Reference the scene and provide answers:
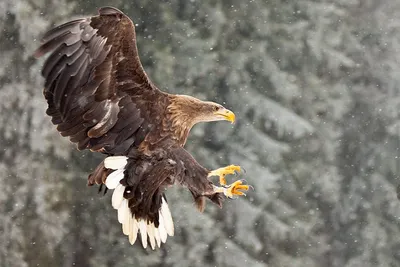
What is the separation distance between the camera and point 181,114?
292 cm

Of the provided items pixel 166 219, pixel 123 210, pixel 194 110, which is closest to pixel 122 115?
pixel 194 110

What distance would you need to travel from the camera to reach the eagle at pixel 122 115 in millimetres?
2750

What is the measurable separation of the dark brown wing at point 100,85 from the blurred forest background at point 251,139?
3.26 m

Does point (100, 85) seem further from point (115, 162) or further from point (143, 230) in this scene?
point (143, 230)

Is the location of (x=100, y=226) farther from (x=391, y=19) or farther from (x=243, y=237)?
(x=391, y=19)

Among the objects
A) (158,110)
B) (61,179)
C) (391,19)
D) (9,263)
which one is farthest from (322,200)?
(158,110)

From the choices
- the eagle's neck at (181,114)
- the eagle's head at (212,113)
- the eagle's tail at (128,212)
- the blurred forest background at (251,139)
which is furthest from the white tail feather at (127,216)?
the blurred forest background at (251,139)

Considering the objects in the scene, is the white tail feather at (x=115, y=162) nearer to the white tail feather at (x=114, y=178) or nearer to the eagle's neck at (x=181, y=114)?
the white tail feather at (x=114, y=178)

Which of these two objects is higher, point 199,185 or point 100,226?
point 199,185

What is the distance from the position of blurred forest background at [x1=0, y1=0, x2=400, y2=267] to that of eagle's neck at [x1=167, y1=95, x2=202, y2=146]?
10.6ft

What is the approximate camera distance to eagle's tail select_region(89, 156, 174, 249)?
285cm

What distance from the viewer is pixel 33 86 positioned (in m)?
6.28

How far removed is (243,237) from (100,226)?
1.16 metres

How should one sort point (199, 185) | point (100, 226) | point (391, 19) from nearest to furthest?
point (199, 185) < point (100, 226) < point (391, 19)
